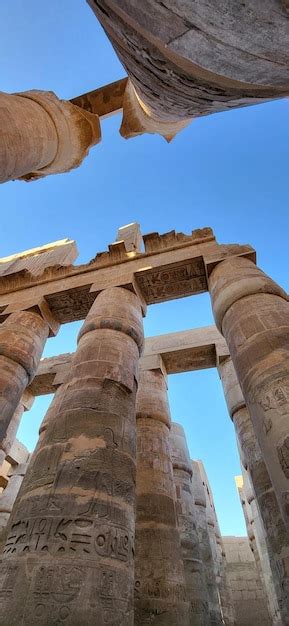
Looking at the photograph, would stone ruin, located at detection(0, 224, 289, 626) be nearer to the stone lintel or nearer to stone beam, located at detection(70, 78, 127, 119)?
the stone lintel

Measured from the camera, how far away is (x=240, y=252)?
6617 mm

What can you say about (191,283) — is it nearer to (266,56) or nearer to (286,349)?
(286,349)

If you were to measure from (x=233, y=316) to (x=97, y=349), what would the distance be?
212 centimetres

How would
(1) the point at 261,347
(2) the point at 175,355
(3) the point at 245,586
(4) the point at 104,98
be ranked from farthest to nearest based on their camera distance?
1. (3) the point at 245,586
2. (2) the point at 175,355
3. (4) the point at 104,98
4. (1) the point at 261,347

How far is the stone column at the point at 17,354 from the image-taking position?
5.51 m

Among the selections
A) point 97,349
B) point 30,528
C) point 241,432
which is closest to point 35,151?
point 97,349

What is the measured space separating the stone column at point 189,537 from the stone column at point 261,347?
4.62 meters

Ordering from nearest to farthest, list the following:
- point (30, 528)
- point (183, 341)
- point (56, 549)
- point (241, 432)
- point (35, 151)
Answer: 1. point (56, 549)
2. point (30, 528)
3. point (35, 151)
4. point (241, 432)
5. point (183, 341)

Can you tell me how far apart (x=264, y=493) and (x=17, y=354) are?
521cm

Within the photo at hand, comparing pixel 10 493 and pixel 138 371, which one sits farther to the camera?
pixel 10 493

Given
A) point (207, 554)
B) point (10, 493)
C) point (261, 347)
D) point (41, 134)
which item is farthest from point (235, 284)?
point (10, 493)

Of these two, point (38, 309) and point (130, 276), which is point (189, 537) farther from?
point (38, 309)

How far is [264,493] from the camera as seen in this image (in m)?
5.88

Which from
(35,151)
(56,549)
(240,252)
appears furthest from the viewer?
(240,252)
